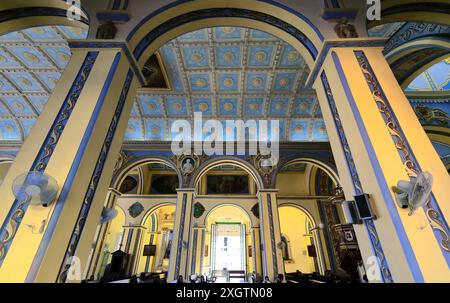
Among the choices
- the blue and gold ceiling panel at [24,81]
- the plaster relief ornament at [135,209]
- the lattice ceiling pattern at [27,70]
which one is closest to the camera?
the lattice ceiling pattern at [27,70]

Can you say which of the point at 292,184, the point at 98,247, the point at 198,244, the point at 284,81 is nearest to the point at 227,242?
the point at 198,244

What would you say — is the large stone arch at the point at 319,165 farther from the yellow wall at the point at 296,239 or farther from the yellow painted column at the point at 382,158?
the yellow painted column at the point at 382,158

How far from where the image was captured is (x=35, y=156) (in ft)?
7.61

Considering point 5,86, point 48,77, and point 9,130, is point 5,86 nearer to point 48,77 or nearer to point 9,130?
point 48,77

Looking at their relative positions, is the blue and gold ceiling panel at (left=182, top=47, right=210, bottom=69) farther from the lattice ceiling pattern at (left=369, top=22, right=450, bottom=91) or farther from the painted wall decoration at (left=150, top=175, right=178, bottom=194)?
the painted wall decoration at (left=150, top=175, right=178, bottom=194)

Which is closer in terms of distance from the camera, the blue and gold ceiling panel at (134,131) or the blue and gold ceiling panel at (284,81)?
the blue and gold ceiling panel at (284,81)

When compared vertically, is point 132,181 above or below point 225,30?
below

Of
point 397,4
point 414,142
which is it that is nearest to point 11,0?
point 414,142

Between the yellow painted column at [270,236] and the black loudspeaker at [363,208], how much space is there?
6035mm

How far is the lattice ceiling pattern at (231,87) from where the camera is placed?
649 centimetres

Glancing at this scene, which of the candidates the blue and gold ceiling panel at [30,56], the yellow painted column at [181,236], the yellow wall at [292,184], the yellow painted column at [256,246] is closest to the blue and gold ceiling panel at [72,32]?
the blue and gold ceiling panel at [30,56]

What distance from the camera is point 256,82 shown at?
776 centimetres

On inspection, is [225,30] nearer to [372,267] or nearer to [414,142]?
[414,142]
